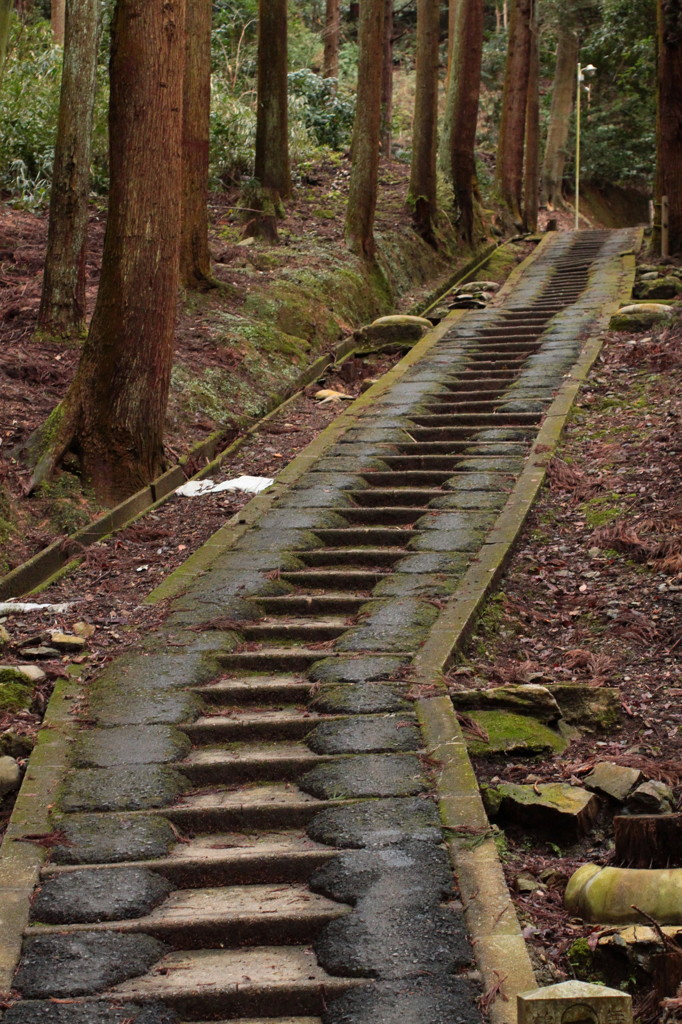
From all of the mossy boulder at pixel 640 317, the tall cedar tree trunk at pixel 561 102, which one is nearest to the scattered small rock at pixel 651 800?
the mossy boulder at pixel 640 317

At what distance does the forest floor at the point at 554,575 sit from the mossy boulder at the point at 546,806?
70 millimetres

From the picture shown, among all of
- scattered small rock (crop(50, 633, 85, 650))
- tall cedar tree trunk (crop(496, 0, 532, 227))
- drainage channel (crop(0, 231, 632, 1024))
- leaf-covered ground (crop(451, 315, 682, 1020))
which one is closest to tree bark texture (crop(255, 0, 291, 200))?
leaf-covered ground (crop(451, 315, 682, 1020))

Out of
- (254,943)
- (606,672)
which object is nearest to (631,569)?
(606,672)

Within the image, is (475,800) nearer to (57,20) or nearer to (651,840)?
(651,840)

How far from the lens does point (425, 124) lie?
19.8 m

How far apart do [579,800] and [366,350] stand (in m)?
10.7

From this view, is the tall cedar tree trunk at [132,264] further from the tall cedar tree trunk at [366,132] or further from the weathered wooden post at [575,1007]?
the tall cedar tree trunk at [366,132]

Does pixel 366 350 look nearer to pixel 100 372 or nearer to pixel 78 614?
pixel 100 372

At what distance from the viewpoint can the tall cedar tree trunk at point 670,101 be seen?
656 inches

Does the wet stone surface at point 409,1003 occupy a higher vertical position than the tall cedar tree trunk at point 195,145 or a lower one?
lower

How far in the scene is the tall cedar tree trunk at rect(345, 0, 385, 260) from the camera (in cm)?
1650

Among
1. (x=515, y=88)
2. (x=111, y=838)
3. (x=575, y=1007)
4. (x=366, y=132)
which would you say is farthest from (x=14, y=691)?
(x=515, y=88)

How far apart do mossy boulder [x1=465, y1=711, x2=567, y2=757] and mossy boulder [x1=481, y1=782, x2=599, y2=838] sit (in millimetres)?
401

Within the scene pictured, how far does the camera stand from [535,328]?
15.5m
